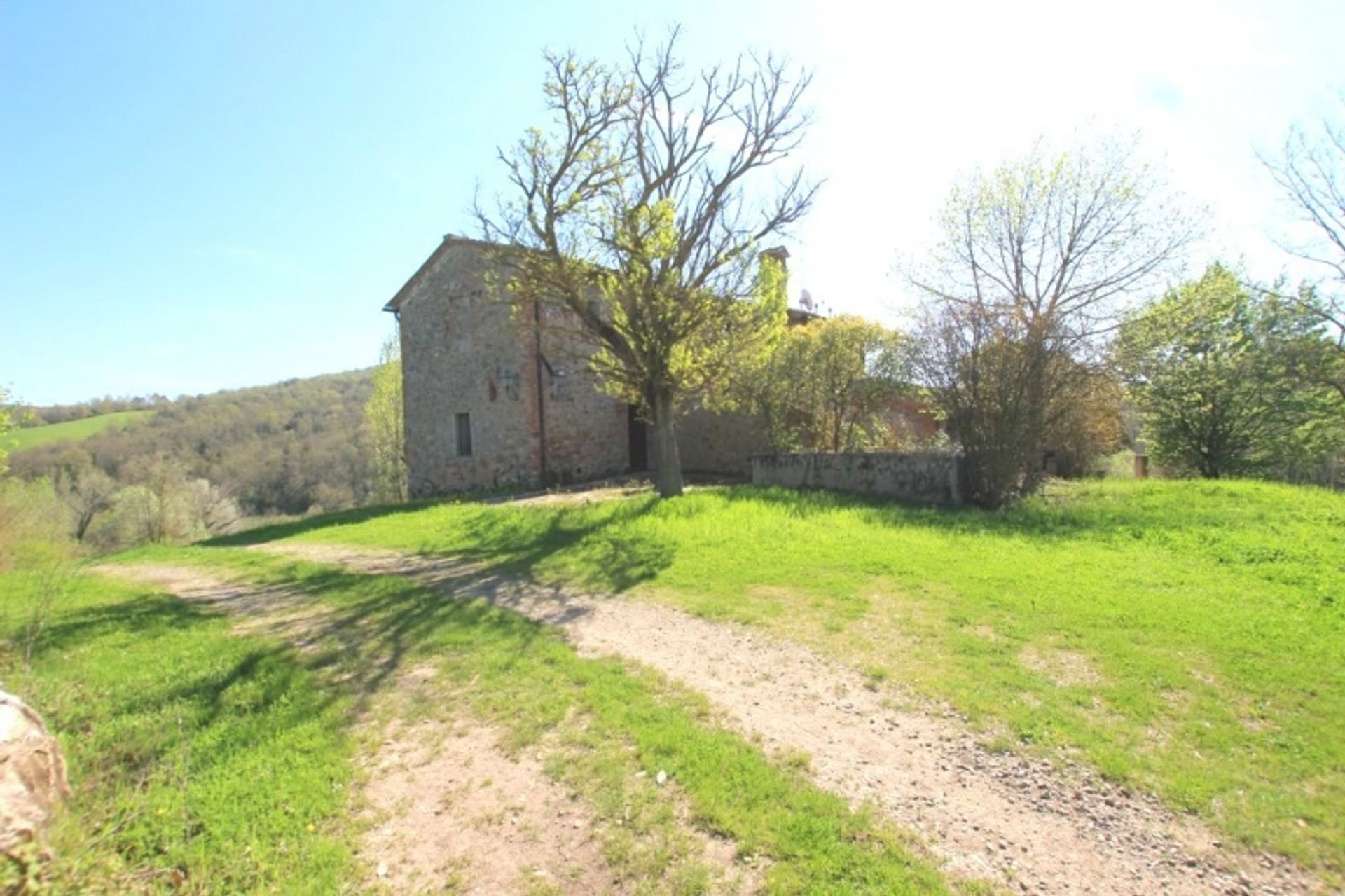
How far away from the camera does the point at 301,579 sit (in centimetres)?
884

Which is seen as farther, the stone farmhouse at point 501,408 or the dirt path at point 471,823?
the stone farmhouse at point 501,408

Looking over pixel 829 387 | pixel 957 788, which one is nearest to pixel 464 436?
pixel 829 387

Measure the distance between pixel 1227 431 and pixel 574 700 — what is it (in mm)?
18987

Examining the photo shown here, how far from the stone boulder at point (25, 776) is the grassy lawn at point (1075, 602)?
4.47 m

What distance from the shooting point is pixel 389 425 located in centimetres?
3025

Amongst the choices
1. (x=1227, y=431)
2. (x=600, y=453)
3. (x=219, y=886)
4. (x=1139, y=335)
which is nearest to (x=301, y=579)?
(x=219, y=886)

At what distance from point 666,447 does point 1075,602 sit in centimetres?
802

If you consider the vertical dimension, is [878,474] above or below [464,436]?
below

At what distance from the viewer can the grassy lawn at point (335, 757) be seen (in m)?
2.80

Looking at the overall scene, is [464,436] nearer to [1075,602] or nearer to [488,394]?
[488,394]

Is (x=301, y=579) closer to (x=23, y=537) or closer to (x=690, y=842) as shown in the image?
(x=690, y=842)

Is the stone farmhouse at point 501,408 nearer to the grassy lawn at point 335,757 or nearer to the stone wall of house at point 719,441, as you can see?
the stone wall of house at point 719,441

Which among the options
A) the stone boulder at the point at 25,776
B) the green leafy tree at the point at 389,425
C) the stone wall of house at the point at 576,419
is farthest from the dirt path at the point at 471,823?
the green leafy tree at the point at 389,425

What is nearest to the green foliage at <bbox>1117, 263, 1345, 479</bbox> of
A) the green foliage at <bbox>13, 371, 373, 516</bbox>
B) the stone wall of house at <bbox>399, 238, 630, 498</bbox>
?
the stone wall of house at <bbox>399, 238, 630, 498</bbox>
